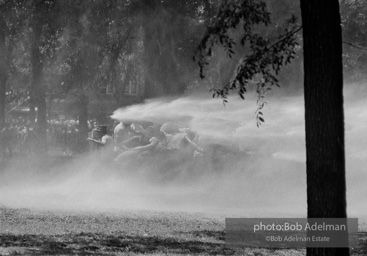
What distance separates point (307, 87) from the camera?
7.55m

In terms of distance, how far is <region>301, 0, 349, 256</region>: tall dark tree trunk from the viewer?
7.44m

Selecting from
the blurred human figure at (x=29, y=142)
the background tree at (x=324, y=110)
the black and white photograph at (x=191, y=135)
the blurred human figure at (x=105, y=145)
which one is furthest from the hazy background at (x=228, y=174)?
the background tree at (x=324, y=110)

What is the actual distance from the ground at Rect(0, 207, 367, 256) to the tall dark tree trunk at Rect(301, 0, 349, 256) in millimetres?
3447

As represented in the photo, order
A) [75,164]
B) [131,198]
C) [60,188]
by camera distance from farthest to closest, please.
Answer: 1. [75,164]
2. [60,188]
3. [131,198]

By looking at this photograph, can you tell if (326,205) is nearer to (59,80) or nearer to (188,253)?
(188,253)

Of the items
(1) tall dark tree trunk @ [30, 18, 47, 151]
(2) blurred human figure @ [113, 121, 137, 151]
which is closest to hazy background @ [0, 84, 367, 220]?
(2) blurred human figure @ [113, 121, 137, 151]

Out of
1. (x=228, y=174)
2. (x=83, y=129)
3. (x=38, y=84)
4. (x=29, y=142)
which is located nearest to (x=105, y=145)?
(x=228, y=174)

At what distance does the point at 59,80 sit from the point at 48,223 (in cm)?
1825

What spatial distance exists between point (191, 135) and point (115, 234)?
39.6 ft

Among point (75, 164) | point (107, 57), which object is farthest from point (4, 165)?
point (107, 57)

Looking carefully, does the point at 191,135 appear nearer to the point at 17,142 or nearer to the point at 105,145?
the point at 105,145

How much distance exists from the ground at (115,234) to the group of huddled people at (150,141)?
24.4 ft

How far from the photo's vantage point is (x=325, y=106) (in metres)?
7.45

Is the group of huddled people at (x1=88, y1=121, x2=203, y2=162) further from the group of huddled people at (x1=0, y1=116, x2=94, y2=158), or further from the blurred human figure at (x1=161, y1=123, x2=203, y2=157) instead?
the group of huddled people at (x1=0, y1=116, x2=94, y2=158)
